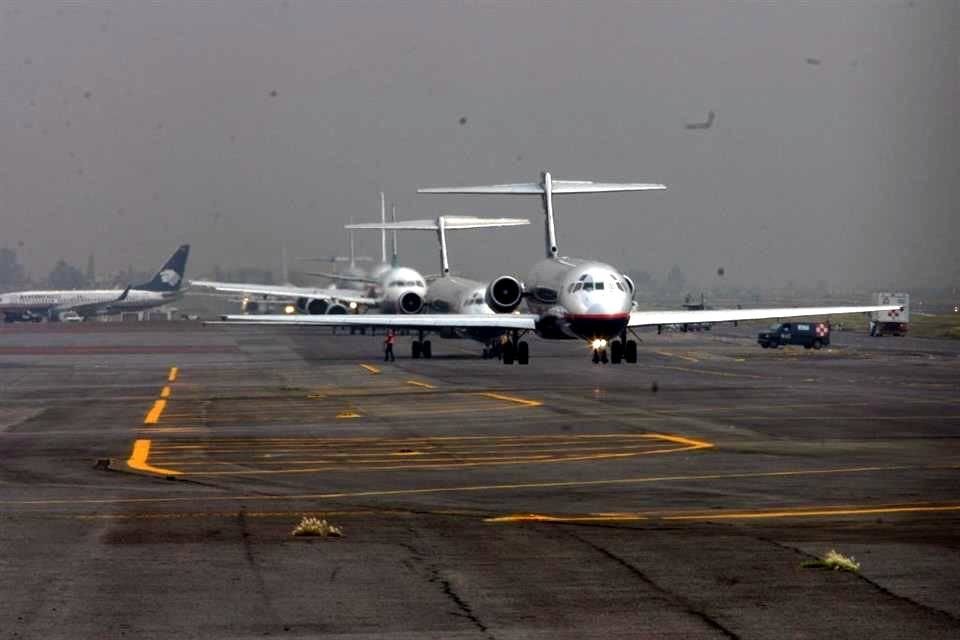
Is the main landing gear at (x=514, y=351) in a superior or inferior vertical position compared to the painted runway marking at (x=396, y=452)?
superior

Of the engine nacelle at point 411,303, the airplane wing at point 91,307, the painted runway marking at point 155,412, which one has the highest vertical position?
the airplane wing at point 91,307

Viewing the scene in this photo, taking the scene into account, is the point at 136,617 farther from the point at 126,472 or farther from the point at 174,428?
the point at 174,428

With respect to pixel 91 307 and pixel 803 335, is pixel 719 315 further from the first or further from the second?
pixel 91 307

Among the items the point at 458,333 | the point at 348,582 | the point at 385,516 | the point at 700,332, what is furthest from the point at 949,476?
the point at 700,332

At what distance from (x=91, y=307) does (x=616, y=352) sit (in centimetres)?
13401

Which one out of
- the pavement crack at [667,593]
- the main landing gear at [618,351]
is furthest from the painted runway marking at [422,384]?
the pavement crack at [667,593]

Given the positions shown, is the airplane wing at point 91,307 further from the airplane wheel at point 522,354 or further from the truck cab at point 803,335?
the airplane wheel at point 522,354

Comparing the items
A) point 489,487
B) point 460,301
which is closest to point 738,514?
point 489,487

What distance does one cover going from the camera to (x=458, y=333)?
255 ft

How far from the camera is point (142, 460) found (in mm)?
28188

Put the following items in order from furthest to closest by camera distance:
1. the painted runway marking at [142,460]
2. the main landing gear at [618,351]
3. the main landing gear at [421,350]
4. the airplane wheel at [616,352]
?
the main landing gear at [421,350] → the airplane wheel at [616,352] → the main landing gear at [618,351] → the painted runway marking at [142,460]

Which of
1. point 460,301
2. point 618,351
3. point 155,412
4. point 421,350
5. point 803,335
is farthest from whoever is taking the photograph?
point 803,335

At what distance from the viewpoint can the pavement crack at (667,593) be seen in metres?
12.9

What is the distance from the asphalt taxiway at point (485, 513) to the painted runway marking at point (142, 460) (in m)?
0.14
